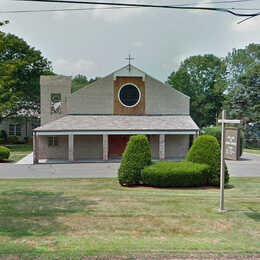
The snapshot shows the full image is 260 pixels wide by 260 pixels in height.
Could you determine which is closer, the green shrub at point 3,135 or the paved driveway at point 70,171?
the paved driveway at point 70,171

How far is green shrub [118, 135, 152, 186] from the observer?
1222cm

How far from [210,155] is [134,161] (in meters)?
3.22

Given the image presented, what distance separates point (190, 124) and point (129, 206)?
61.8 ft

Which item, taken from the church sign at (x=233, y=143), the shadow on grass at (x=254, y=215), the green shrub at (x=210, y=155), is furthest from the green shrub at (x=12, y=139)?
the shadow on grass at (x=254, y=215)

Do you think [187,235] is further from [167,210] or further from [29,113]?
[29,113]

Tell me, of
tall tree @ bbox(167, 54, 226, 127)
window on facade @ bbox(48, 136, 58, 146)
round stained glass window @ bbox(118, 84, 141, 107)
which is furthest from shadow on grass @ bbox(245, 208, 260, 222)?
tall tree @ bbox(167, 54, 226, 127)

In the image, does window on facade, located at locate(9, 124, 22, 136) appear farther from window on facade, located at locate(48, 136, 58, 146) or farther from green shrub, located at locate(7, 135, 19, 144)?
window on facade, located at locate(48, 136, 58, 146)

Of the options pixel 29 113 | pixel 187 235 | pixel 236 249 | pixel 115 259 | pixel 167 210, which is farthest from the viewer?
pixel 29 113

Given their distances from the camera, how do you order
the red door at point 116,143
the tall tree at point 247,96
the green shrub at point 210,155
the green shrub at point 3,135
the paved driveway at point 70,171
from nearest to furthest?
the green shrub at point 210,155 < the paved driveway at point 70,171 < the red door at point 116,143 < the tall tree at point 247,96 < the green shrub at point 3,135

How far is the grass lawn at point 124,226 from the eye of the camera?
5.00 meters

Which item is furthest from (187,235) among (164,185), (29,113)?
(29,113)

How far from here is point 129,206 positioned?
8.05 m

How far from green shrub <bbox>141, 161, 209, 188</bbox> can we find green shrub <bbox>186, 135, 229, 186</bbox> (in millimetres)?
263

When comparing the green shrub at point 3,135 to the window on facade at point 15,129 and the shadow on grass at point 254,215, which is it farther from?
the shadow on grass at point 254,215
